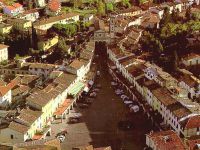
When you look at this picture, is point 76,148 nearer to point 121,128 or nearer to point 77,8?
point 121,128

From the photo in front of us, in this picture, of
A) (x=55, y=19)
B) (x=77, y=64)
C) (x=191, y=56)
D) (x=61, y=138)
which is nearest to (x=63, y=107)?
(x=61, y=138)

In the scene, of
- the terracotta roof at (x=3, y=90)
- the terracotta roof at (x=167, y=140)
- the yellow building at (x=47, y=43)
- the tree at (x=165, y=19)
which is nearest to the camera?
the terracotta roof at (x=167, y=140)

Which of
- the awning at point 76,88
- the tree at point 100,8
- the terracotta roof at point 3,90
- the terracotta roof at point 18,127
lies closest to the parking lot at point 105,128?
the awning at point 76,88

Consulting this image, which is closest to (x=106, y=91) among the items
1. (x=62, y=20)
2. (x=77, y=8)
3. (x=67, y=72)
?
(x=67, y=72)

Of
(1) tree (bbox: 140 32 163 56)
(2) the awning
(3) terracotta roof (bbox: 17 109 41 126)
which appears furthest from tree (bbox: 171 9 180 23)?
(3) terracotta roof (bbox: 17 109 41 126)

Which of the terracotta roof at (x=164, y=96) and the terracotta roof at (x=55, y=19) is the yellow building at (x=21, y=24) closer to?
the terracotta roof at (x=55, y=19)

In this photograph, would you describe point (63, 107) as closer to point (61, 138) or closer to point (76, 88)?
point (76, 88)
